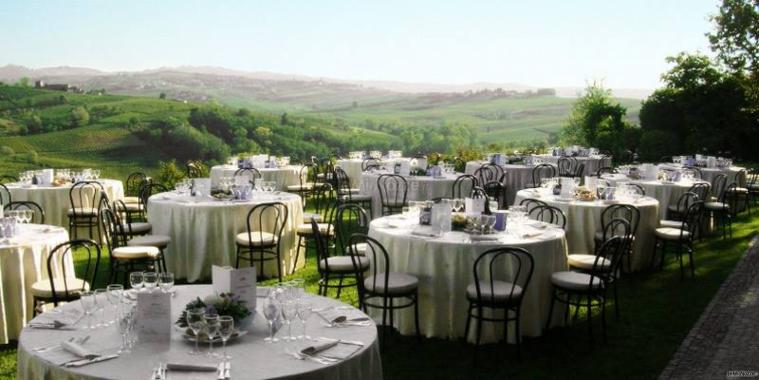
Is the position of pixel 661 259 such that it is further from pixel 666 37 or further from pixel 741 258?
pixel 666 37

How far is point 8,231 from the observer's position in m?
5.74

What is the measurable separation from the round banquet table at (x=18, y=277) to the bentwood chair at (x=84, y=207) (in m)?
3.53

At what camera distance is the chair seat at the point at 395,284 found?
17.0ft

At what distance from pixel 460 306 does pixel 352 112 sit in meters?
32.3

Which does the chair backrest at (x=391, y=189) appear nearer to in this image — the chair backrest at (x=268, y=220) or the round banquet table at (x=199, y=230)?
the chair backrest at (x=268, y=220)

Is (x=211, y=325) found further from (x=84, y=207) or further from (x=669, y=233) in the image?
(x=84, y=207)

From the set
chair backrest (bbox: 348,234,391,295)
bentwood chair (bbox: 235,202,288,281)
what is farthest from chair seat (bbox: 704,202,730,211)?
bentwood chair (bbox: 235,202,288,281)

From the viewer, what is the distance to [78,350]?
2826 millimetres

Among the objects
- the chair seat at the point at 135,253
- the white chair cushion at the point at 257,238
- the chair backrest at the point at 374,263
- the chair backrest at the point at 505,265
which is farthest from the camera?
the white chair cushion at the point at 257,238

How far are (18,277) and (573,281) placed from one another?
4582 millimetres

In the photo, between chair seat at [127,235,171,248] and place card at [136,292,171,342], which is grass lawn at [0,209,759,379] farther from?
place card at [136,292,171,342]

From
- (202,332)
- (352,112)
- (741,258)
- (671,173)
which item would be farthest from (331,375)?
(352,112)

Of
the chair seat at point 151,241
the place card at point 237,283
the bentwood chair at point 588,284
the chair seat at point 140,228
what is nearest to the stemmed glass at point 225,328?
the place card at point 237,283

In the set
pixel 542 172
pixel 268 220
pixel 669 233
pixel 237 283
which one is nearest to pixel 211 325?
pixel 237 283
